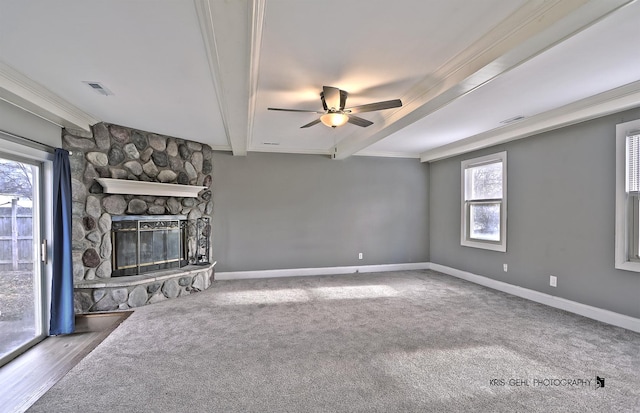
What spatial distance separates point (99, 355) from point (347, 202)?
15.0 feet

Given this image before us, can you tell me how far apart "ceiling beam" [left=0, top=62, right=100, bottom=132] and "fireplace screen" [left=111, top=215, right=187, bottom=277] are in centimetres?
133

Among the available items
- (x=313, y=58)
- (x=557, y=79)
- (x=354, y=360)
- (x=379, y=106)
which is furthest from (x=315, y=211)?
(x=557, y=79)

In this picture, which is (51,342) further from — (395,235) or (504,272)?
(504,272)

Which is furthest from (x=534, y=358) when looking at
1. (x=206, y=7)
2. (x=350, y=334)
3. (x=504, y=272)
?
(x=206, y=7)

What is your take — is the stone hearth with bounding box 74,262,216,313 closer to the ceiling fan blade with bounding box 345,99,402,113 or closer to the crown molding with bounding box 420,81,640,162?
the ceiling fan blade with bounding box 345,99,402,113

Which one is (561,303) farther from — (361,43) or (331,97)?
(361,43)

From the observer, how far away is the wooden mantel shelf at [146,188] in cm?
396

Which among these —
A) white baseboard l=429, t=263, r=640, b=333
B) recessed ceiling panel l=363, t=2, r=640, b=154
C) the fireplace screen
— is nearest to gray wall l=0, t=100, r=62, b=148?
the fireplace screen

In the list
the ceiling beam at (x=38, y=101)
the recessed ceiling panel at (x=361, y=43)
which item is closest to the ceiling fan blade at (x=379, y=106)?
the recessed ceiling panel at (x=361, y=43)

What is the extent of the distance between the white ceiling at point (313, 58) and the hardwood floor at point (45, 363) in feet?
7.81

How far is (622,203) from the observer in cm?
333

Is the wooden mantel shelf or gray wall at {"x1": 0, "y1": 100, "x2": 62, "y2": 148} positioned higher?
gray wall at {"x1": 0, "y1": 100, "x2": 62, "y2": 148}

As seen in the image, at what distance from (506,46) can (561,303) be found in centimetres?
348

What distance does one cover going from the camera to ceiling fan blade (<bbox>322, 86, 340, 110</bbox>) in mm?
2890
